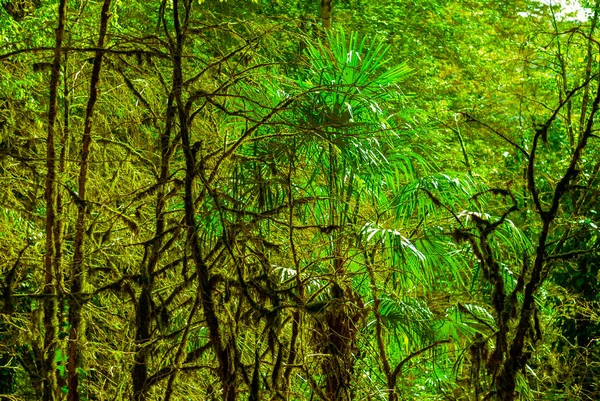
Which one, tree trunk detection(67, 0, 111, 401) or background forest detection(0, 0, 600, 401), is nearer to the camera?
background forest detection(0, 0, 600, 401)

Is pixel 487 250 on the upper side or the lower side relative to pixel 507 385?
A: upper

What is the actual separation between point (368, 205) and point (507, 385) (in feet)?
7.49

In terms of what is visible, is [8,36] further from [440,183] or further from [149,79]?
[440,183]

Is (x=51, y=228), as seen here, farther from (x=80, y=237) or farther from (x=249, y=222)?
(x=249, y=222)

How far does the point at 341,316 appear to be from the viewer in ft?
14.8

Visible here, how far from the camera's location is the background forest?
2969 mm

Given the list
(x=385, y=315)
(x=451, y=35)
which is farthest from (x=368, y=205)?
(x=451, y=35)

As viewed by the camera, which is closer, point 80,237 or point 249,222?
point 249,222

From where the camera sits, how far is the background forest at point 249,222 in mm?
2969

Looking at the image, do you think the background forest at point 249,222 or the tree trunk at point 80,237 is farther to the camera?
the tree trunk at point 80,237

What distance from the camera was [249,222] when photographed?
3.11 meters

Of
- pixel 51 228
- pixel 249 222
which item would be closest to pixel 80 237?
pixel 51 228

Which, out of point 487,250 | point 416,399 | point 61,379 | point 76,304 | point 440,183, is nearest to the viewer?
point 76,304

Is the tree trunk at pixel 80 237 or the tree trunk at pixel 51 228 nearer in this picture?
the tree trunk at pixel 51 228
